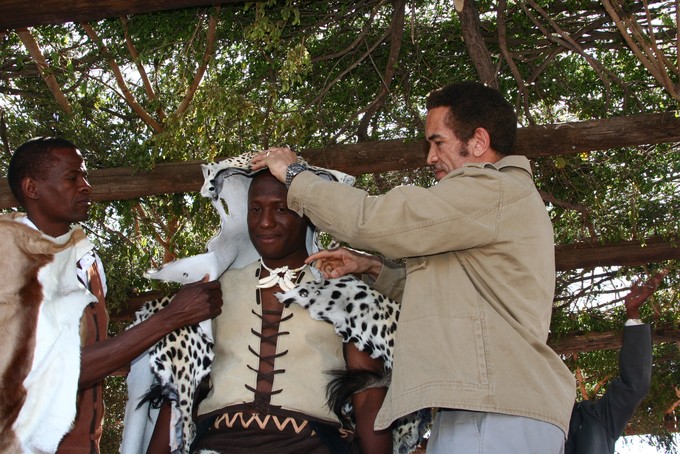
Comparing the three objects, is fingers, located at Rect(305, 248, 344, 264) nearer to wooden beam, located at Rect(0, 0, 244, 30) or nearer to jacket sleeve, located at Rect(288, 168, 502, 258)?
jacket sleeve, located at Rect(288, 168, 502, 258)

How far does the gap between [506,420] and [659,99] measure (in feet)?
17.6

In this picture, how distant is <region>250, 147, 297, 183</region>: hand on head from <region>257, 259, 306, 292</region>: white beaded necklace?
1.73ft

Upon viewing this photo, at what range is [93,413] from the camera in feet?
13.3

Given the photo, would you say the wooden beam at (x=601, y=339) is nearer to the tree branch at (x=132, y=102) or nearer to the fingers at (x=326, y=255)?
the tree branch at (x=132, y=102)

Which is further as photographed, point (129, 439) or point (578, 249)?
point (578, 249)

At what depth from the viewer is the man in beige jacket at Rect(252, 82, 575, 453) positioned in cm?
317

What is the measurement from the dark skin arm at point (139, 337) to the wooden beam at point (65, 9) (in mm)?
2254

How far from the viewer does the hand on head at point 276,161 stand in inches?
147

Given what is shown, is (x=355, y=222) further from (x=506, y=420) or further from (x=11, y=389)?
(x=11, y=389)

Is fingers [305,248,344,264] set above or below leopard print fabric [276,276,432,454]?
above

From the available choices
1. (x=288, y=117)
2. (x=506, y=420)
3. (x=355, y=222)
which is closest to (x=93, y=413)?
(x=355, y=222)

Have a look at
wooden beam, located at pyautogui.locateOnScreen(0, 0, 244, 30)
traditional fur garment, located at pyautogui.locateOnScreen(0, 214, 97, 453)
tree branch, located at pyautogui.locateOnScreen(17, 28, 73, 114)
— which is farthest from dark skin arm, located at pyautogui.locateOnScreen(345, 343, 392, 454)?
tree branch, located at pyautogui.locateOnScreen(17, 28, 73, 114)

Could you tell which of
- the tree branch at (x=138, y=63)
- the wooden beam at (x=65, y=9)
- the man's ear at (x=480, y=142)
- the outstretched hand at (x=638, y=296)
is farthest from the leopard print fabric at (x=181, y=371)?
the outstretched hand at (x=638, y=296)

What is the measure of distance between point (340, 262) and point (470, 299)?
0.83m
